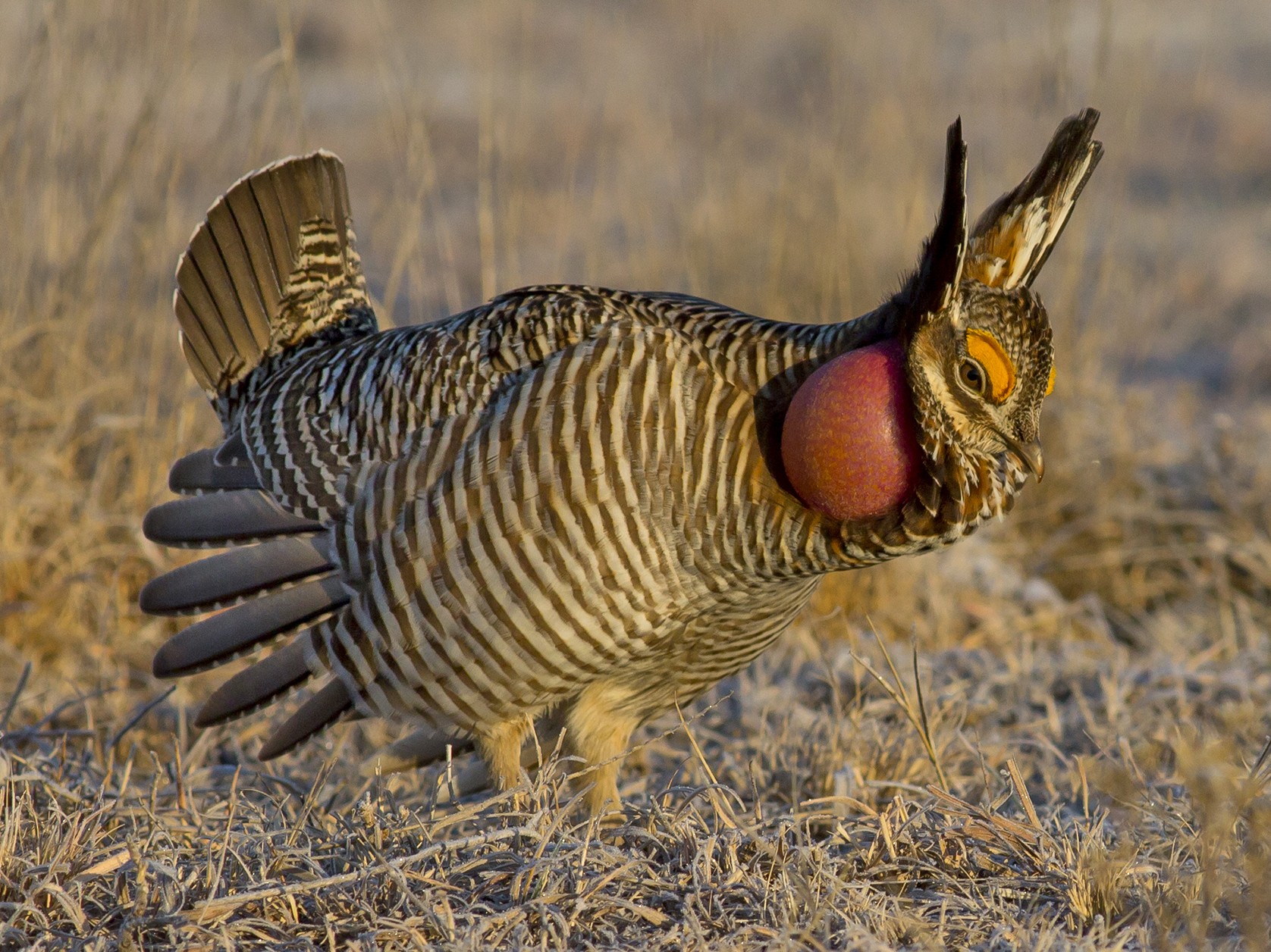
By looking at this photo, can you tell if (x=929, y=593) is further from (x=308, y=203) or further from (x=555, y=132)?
(x=555, y=132)

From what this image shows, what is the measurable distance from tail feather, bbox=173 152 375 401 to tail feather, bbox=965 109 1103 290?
5.48ft

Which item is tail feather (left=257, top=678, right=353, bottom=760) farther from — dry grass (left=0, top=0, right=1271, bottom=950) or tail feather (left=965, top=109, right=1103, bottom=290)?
tail feather (left=965, top=109, right=1103, bottom=290)

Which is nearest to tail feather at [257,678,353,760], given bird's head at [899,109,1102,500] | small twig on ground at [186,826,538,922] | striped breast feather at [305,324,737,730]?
striped breast feather at [305,324,737,730]

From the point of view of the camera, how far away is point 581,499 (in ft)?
8.87

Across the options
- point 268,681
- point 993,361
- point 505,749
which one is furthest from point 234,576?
point 993,361

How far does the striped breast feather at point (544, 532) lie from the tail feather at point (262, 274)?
0.93 m

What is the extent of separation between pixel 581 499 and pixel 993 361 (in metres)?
0.80

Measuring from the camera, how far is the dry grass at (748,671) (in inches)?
88.1

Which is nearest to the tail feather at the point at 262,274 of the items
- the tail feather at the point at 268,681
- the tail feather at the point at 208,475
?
the tail feather at the point at 208,475

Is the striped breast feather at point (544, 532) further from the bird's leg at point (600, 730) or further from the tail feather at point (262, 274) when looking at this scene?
the tail feather at point (262, 274)

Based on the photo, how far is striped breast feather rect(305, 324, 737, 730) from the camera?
8.89 feet

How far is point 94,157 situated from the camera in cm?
432

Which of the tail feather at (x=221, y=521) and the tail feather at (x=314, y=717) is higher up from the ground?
the tail feather at (x=221, y=521)

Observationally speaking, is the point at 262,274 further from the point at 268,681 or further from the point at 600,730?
the point at 600,730
